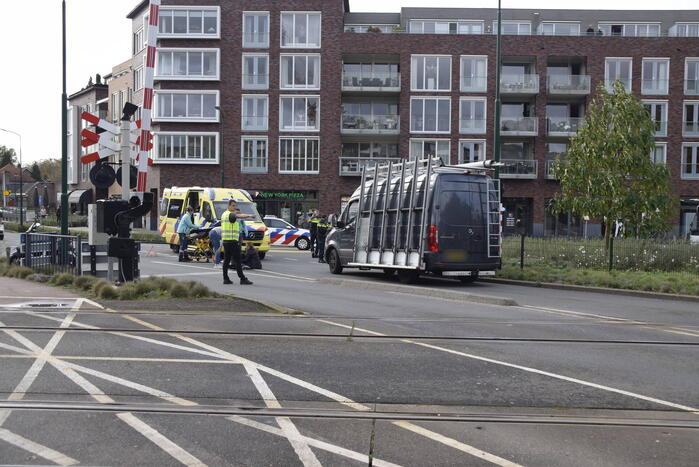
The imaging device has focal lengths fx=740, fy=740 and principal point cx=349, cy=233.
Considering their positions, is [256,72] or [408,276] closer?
[408,276]

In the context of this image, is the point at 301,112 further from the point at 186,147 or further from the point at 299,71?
the point at 186,147

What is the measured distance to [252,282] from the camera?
15.8m

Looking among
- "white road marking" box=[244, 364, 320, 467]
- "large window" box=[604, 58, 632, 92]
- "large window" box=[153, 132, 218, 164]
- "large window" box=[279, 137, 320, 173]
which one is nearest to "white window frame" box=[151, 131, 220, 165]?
"large window" box=[153, 132, 218, 164]

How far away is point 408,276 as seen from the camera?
17.1 meters

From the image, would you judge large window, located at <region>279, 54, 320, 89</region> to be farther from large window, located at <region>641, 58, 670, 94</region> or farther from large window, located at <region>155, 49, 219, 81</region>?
large window, located at <region>641, 58, 670, 94</region>

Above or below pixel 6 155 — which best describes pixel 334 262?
below

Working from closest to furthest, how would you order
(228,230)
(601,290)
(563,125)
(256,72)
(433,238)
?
1. (228,230)
2. (433,238)
3. (601,290)
4. (563,125)
5. (256,72)

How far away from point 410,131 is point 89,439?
44.6m

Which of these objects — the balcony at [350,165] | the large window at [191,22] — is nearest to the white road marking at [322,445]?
the balcony at [350,165]

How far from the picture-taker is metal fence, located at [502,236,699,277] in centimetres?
1872

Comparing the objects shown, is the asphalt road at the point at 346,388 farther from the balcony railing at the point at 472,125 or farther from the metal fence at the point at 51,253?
the balcony railing at the point at 472,125

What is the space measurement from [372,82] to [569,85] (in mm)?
12720

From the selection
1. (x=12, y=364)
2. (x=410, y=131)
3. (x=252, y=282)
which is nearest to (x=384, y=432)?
(x=12, y=364)

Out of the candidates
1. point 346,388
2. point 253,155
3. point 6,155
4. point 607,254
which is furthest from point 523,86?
point 6,155
